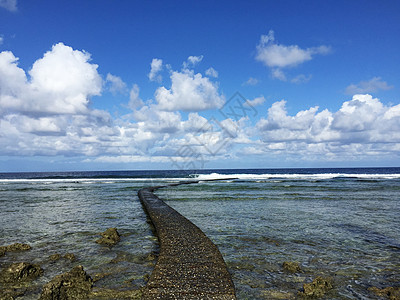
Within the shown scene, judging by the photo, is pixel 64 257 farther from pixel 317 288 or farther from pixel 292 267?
pixel 317 288

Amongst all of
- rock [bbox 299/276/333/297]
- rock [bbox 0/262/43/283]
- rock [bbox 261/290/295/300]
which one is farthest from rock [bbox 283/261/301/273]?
rock [bbox 0/262/43/283]

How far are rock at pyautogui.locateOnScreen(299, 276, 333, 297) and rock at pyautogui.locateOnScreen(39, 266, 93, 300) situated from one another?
12.0 feet

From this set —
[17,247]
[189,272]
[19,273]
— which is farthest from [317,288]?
[17,247]

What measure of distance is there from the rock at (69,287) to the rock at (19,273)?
3.36 ft

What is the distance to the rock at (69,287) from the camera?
14.1 feet

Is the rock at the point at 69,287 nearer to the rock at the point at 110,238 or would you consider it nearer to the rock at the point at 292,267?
the rock at the point at 110,238

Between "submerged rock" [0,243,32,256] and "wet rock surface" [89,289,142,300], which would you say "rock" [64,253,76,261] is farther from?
"wet rock surface" [89,289,142,300]

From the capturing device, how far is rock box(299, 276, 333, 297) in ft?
14.7

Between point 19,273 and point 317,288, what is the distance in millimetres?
5395

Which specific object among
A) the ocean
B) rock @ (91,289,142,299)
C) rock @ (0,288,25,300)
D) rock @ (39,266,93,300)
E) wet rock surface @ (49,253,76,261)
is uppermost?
rock @ (39,266,93,300)

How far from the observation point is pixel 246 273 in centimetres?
548

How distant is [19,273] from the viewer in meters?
5.04

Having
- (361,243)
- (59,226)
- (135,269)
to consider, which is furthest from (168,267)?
(59,226)

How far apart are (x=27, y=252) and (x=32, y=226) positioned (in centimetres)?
383
